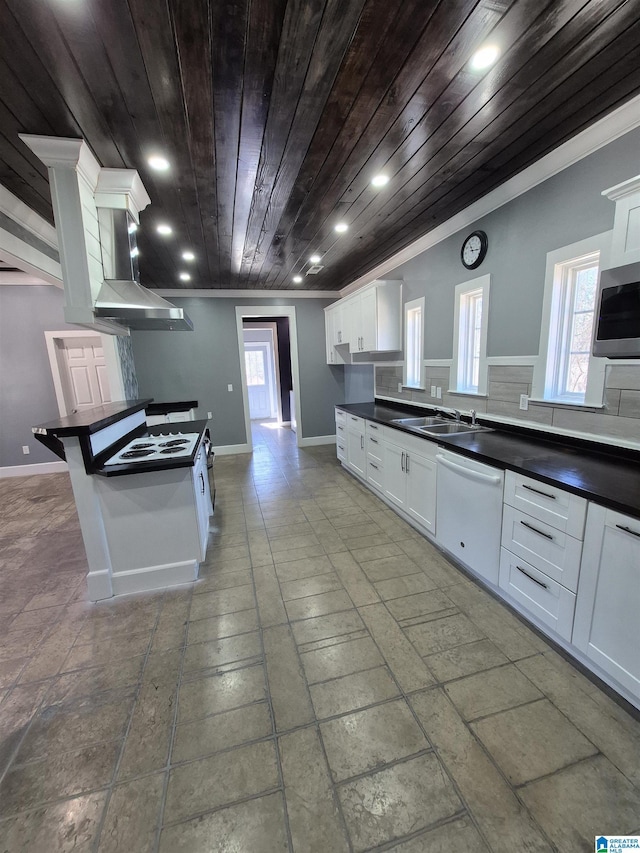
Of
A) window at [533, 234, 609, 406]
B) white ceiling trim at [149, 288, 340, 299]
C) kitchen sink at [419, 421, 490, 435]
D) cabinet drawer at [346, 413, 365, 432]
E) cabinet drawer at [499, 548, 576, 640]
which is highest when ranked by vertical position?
white ceiling trim at [149, 288, 340, 299]

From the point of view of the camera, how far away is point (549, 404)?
224 centimetres

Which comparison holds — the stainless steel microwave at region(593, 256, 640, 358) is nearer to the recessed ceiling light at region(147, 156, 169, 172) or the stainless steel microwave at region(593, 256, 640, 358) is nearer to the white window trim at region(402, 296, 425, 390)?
the white window trim at region(402, 296, 425, 390)

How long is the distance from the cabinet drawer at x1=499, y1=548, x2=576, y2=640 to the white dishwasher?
81mm

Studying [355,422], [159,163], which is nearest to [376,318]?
[355,422]

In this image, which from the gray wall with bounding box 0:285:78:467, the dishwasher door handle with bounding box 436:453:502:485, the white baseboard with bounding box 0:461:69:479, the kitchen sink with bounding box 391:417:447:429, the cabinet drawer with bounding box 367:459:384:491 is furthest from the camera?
the white baseboard with bounding box 0:461:69:479

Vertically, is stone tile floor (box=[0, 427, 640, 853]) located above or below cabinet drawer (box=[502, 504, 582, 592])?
below

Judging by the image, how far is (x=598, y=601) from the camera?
147 cm

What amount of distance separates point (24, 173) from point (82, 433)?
1795 millimetres

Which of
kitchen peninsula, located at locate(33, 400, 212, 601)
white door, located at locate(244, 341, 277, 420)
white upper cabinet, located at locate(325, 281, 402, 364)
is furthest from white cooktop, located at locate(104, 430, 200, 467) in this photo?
white door, located at locate(244, 341, 277, 420)

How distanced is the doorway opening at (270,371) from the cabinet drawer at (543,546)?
14.6 ft

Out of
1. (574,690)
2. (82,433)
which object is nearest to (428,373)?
(574,690)

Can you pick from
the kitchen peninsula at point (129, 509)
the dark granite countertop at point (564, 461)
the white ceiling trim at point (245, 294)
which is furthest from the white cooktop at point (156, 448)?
the white ceiling trim at point (245, 294)

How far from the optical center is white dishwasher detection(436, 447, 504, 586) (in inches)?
79.2

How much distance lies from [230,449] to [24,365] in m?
3.07
